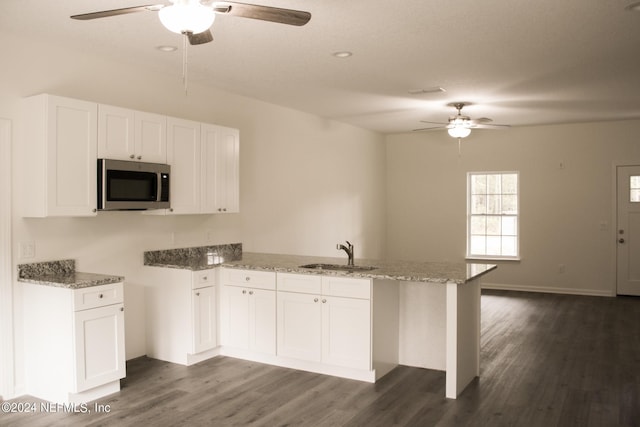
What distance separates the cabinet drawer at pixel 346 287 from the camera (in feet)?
Answer: 13.4

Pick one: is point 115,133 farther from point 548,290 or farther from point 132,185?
point 548,290

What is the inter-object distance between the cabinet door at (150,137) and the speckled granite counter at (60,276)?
100 cm

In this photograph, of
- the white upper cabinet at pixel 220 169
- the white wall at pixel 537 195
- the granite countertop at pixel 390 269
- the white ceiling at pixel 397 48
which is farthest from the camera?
the white wall at pixel 537 195

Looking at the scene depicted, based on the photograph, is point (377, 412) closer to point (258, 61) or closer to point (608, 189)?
point (258, 61)

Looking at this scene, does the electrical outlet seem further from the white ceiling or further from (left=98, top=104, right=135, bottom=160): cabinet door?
the white ceiling

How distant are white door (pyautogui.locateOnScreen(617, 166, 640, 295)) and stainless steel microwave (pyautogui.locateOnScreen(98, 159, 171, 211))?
6.65 meters

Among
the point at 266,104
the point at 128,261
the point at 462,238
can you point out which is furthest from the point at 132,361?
the point at 462,238

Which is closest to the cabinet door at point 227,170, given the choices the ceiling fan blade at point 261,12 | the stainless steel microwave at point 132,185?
the stainless steel microwave at point 132,185

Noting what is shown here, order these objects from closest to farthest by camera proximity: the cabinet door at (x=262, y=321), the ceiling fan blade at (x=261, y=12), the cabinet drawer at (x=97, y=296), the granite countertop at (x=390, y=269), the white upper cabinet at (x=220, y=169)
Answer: the ceiling fan blade at (x=261, y=12)
the cabinet drawer at (x=97, y=296)
the granite countertop at (x=390, y=269)
the cabinet door at (x=262, y=321)
the white upper cabinet at (x=220, y=169)

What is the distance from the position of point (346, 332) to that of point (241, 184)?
2.45 meters

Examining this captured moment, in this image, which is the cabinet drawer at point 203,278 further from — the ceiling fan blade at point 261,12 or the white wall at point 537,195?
the white wall at point 537,195

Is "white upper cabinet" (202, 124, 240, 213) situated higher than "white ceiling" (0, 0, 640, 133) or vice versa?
"white ceiling" (0, 0, 640, 133)

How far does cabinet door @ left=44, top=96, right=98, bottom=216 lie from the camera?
12.3ft

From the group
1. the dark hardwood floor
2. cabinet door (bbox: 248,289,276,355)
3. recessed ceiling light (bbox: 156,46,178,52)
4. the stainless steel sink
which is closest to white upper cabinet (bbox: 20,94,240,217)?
recessed ceiling light (bbox: 156,46,178,52)
